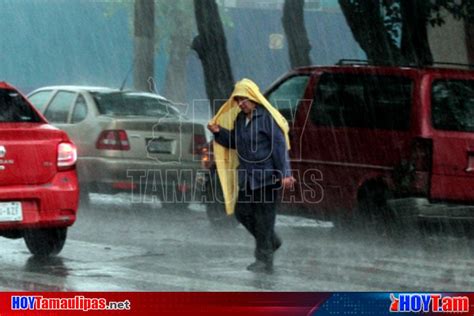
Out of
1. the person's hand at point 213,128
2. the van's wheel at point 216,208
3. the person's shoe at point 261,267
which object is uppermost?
the person's hand at point 213,128

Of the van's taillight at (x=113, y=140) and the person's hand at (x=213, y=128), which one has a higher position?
the person's hand at (x=213, y=128)

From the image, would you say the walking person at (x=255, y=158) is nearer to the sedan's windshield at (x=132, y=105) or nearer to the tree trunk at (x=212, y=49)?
the sedan's windshield at (x=132, y=105)

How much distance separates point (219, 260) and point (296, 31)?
3913mm

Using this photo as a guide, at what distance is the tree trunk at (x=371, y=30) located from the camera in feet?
53.8

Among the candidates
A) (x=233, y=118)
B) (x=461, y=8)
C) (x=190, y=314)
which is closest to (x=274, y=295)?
(x=190, y=314)

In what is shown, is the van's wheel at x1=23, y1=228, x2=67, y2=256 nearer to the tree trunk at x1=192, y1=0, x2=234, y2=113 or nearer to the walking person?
the walking person

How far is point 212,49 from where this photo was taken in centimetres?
1759

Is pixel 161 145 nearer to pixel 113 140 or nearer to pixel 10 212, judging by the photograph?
pixel 113 140

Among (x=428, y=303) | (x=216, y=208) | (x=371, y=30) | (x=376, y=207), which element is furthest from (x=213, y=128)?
(x=371, y=30)

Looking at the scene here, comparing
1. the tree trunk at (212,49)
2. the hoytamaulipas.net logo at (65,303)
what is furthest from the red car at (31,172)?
the tree trunk at (212,49)

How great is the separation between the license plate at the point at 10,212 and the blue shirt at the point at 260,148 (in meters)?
1.65

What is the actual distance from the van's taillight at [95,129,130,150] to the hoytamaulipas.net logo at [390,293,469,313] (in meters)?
6.06

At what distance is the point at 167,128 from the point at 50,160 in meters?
4.51

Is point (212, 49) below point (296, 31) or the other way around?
below
